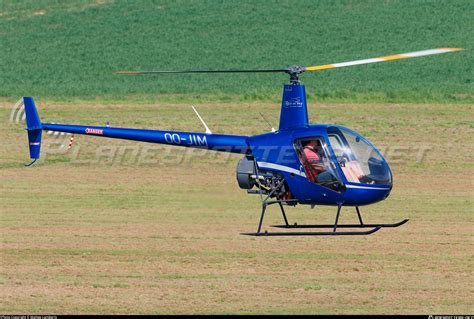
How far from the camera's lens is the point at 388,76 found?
153ft

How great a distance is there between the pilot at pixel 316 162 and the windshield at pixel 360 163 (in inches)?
9.4

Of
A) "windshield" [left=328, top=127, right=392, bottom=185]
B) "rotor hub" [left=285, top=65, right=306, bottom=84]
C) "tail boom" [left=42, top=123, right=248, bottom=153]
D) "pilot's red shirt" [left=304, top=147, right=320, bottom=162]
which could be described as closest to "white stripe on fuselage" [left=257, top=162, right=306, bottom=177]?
"pilot's red shirt" [left=304, top=147, right=320, bottom=162]

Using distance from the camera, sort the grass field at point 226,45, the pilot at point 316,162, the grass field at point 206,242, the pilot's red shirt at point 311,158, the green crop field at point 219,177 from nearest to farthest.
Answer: the grass field at point 206,242, the green crop field at point 219,177, the pilot at point 316,162, the pilot's red shirt at point 311,158, the grass field at point 226,45

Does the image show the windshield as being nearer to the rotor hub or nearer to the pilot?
the pilot

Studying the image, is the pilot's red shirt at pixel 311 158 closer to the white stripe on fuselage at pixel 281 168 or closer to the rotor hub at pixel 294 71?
the white stripe on fuselage at pixel 281 168

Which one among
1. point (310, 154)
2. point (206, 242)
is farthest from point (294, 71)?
point (206, 242)

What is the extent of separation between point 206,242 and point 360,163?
354 cm

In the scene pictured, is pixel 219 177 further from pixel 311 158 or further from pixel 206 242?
pixel 311 158

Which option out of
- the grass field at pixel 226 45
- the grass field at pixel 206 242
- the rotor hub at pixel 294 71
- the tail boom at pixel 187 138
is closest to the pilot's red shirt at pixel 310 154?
the rotor hub at pixel 294 71

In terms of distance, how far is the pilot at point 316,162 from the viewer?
51.6 ft

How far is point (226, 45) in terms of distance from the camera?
5400cm

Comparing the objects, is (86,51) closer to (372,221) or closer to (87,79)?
(87,79)

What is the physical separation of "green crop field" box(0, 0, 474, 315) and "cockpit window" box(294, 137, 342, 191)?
1349 millimetres

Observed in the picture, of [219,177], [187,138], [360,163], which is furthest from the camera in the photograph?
[219,177]
